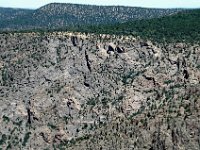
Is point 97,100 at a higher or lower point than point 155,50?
lower

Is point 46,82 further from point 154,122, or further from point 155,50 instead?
point 154,122

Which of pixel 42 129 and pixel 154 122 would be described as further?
pixel 42 129

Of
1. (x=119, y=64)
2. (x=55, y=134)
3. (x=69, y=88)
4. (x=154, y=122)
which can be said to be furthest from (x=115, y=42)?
(x=154, y=122)

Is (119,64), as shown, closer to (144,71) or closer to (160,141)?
(144,71)

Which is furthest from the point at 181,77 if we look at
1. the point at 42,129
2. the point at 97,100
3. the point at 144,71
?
the point at 42,129

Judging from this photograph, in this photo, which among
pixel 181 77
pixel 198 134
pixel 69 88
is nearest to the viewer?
pixel 198 134

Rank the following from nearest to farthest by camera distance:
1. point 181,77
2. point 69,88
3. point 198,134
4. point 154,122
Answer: point 198,134 < point 154,122 < point 181,77 < point 69,88

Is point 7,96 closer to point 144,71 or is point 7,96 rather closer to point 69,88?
point 69,88

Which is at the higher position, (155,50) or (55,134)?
(155,50)

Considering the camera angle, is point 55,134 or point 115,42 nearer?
point 55,134

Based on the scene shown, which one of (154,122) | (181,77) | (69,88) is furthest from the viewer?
(69,88)
